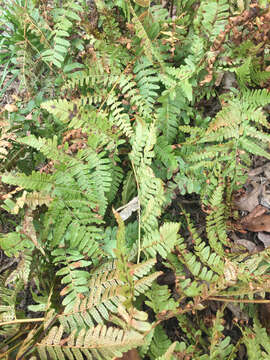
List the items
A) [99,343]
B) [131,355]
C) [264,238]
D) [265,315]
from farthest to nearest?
[264,238] < [265,315] < [131,355] < [99,343]

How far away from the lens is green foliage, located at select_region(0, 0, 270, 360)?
1.91m

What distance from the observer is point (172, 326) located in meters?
2.28

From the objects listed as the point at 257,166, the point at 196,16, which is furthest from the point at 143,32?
the point at 257,166

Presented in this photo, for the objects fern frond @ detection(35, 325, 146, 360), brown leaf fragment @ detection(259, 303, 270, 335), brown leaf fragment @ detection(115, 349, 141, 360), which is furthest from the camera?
brown leaf fragment @ detection(259, 303, 270, 335)

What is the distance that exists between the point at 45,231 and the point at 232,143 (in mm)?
1412

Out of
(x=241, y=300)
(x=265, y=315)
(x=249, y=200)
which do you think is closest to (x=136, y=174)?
(x=249, y=200)

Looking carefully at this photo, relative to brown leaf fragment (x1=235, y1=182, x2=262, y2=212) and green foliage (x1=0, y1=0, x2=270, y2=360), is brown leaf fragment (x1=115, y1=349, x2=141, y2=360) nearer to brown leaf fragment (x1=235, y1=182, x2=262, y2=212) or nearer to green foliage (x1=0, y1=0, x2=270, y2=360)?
green foliage (x1=0, y1=0, x2=270, y2=360)

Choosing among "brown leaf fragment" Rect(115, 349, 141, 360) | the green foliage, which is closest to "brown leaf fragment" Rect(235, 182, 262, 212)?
the green foliage

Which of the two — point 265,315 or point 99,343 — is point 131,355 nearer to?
point 99,343

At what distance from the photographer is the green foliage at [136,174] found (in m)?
1.91

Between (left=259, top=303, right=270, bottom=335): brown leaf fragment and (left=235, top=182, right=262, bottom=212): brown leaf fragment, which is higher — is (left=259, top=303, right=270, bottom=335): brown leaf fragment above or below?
below

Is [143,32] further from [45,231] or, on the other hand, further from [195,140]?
[45,231]

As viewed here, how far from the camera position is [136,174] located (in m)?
2.17

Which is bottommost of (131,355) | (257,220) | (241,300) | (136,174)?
(131,355)
